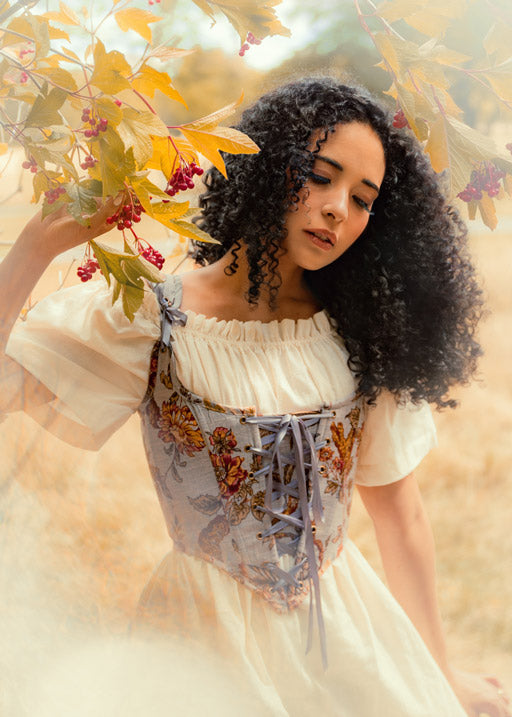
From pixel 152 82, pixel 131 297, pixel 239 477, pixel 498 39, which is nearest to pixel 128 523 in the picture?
pixel 239 477

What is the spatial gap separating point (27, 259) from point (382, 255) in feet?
0.96

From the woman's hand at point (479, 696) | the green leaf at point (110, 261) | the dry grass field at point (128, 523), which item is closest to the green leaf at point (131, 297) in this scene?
the green leaf at point (110, 261)

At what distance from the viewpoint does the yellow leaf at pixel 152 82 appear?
0.36m

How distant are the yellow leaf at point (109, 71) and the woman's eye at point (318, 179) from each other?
0.19 m

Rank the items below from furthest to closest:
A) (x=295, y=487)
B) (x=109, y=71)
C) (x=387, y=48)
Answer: (x=295, y=487)
(x=387, y=48)
(x=109, y=71)

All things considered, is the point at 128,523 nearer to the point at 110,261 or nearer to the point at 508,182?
the point at 110,261

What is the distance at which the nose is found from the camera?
506 mm

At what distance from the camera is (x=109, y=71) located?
0.34 meters

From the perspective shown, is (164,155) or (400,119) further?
(400,119)

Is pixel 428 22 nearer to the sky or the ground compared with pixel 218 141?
nearer to the sky

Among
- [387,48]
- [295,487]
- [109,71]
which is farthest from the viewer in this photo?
[295,487]

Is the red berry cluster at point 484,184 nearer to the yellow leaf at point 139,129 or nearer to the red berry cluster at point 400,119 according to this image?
the red berry cluster at point 400,119

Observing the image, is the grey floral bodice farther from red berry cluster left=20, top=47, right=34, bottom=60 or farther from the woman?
red berry cluster left=20, top=47, right=34, bottom=60

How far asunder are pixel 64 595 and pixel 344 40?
1.55ft
